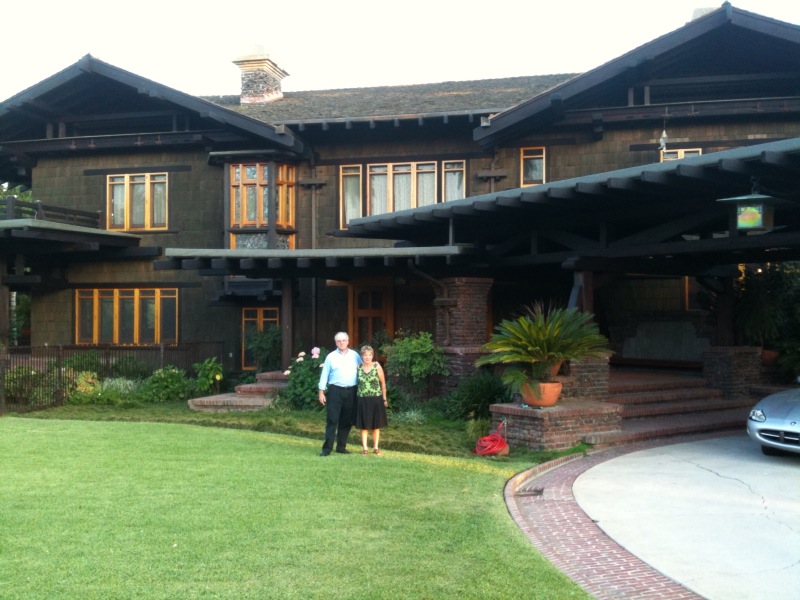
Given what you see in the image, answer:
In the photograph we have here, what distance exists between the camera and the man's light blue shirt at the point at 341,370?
1104cm

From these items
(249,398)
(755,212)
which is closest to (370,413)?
(755,212)

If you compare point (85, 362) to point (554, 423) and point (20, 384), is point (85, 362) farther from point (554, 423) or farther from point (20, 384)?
point (554, 423)

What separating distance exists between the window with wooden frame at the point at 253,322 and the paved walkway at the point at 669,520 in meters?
11.6

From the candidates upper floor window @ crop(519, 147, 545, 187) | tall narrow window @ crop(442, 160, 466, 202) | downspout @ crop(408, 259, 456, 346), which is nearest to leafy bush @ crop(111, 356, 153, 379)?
downspout @ crop(408, 259, 456, 346)

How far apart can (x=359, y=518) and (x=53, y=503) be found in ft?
9.23

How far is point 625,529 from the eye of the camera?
7.54 m

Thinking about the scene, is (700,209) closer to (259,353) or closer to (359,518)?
(359,518)

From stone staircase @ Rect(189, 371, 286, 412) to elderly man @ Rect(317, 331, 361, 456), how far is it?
513 centimetres

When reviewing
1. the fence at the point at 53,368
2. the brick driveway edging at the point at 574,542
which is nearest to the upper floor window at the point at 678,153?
the brick driveway edging at the point at 574,542

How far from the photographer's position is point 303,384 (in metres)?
15.8

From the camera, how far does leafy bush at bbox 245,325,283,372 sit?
19.1m

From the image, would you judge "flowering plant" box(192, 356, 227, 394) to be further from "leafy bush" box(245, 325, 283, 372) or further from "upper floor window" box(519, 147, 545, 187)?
"upper floor window" box(519, 147, 545, 187)

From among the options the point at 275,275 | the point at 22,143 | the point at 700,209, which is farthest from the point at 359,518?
the point at 22,143

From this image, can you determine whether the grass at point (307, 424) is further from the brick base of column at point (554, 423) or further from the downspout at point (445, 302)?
the downspout at point (445, 302)
